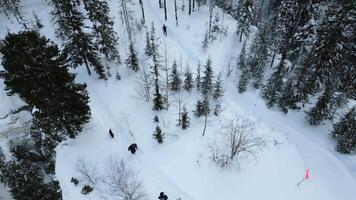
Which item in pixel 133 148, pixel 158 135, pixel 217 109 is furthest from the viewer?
pixel 217 109

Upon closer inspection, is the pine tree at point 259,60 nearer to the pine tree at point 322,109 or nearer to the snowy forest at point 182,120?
the snowy forest at point 182,120

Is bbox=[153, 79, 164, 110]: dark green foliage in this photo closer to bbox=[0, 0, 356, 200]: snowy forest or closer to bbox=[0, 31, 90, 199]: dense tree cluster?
bbox=[0, 0, 356, 200]: snowy forest

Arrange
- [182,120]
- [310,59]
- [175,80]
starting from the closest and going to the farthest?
[182,120] → [310,59] → [175,80]

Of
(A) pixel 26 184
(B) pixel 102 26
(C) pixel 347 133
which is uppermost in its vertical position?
(B) pixel 102 26

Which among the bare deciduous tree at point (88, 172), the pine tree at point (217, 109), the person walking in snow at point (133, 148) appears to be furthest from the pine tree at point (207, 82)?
the bare deciduous tree at point (88, 172)

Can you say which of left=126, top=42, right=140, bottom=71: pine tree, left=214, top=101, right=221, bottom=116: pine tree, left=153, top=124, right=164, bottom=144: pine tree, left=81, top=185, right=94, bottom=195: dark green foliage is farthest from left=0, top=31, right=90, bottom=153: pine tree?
left=214, top=101, right=221, bottom=116: pine tree

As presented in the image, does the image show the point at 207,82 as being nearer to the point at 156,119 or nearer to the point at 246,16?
the point at 156,119

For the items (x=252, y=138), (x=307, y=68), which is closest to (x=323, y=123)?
(x=307, y=68)

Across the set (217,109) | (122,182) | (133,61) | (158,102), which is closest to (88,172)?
(122,182)
